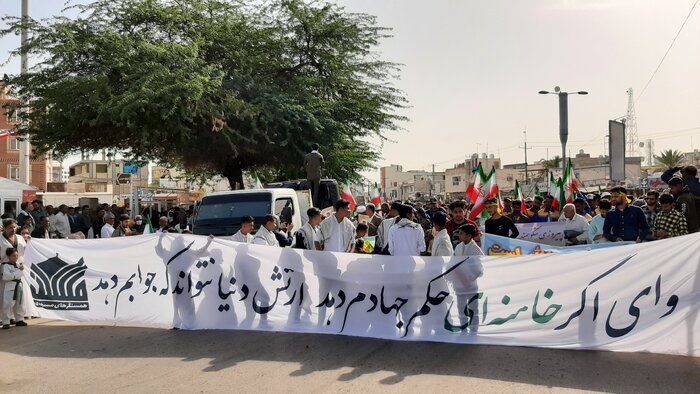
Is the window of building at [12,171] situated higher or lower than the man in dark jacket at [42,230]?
higher

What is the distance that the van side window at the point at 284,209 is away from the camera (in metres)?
11.9

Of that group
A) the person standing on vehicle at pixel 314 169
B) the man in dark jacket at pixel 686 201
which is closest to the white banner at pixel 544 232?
the man in dark jacket at pixel 686 201

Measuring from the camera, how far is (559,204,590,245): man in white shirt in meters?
11.1

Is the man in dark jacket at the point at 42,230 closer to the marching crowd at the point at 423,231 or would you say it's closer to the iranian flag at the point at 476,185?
the marching crowd at the point at 423,231

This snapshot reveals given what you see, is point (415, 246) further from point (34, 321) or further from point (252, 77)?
point (252, 77)

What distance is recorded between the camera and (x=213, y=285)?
8055 mm

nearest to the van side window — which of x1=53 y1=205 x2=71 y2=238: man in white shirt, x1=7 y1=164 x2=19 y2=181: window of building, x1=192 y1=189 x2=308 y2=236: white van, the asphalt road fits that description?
x1=192 y1=189 x2=308 y2=236: white van

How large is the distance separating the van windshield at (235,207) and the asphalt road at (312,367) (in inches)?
160

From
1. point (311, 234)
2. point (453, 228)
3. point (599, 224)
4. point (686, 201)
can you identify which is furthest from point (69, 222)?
point (686, 201)

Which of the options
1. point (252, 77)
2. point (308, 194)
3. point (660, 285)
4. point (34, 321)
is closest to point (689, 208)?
point (660, 285)

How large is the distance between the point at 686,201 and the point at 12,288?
9.52 metres

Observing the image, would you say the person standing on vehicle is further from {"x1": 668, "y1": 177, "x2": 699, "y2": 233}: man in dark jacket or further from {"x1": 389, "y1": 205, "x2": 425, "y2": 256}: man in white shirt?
{"x1": 668, "y1": 177, "x2": 699, "y2": 233}: man in dark jacket

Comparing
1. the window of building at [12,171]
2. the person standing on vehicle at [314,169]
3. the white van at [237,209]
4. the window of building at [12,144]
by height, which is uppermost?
the window of building at [12,144]

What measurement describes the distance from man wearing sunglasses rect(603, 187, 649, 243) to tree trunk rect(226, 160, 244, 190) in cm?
1725
